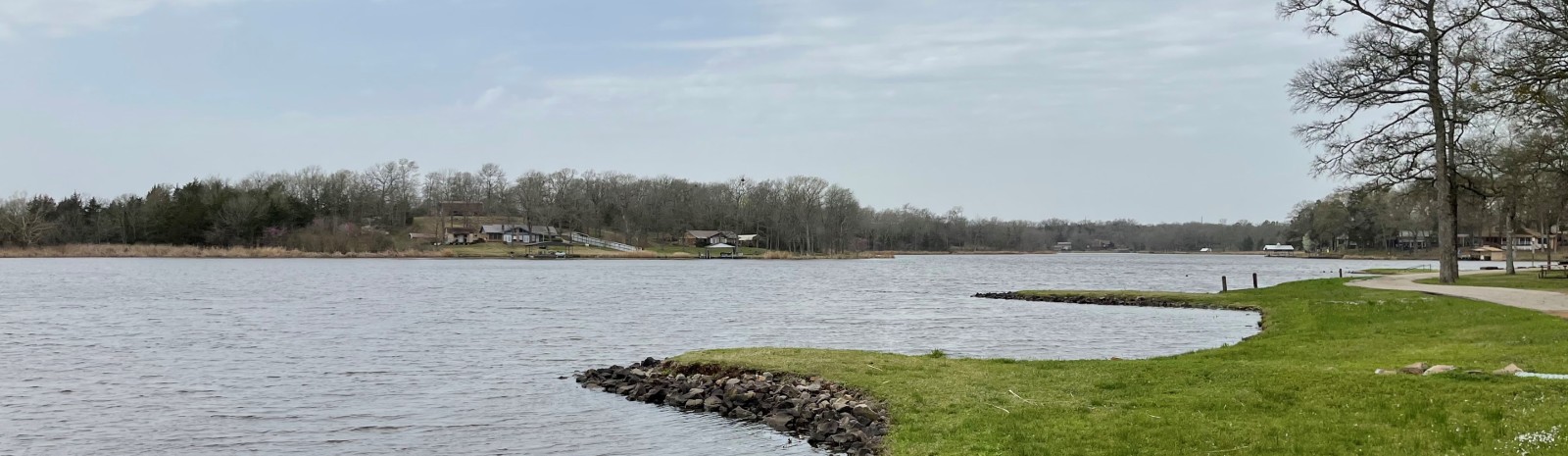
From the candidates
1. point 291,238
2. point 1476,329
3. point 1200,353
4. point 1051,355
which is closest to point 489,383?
point 1051,355

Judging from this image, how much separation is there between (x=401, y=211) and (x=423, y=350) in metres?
139

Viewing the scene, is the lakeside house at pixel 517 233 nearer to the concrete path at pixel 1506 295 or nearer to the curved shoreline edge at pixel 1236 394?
the concrete path at pixel 1506 295

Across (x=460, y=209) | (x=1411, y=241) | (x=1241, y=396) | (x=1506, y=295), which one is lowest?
(x=1241, y=396)

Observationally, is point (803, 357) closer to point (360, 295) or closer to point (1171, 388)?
point (1171, 388)

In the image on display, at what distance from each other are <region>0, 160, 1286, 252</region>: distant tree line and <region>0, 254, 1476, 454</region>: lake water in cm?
7294

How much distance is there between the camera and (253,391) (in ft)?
73.9

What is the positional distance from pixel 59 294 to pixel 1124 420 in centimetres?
6142

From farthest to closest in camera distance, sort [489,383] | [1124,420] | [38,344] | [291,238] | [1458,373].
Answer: [291,238], [38,344], [489,383], [1458,373], [1124,420]

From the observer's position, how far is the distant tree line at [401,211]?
5133 inches

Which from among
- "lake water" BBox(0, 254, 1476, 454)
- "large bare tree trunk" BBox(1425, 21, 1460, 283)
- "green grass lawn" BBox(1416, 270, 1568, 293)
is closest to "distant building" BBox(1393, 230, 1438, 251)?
"lake water" BBox(0, 254, 1476, 454)

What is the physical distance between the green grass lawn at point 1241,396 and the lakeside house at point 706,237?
150 metres

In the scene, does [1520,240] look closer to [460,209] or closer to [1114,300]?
[1114,300]

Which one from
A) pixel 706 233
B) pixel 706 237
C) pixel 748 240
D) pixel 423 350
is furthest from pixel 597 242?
pixel 423 350

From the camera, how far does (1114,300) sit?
47.7 meters
